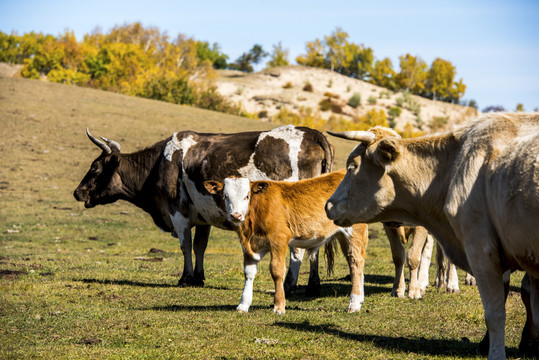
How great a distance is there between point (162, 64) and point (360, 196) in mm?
72848

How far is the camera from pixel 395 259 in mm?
10406

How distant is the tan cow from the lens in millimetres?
5301

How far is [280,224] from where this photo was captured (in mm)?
8734

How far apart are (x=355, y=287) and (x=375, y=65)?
9583 centimetres

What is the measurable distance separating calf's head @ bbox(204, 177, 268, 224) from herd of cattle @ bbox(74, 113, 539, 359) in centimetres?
2

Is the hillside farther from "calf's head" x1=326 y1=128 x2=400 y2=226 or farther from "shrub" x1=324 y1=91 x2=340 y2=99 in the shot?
"calf's head" x1=326 y1=128 x2=400 y2=226

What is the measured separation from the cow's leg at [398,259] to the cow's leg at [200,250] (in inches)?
144

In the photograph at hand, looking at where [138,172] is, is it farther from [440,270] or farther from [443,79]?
[443,79]

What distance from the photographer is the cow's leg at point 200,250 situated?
11.8m

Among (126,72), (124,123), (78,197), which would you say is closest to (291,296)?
(78,197)

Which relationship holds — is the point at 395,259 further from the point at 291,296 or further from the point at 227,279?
the point at 227,279

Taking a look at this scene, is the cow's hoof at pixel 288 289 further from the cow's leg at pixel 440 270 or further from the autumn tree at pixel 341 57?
the autumn tree at pixel 341 57

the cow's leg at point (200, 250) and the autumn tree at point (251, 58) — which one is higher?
the autumn tree at point (251, 58)

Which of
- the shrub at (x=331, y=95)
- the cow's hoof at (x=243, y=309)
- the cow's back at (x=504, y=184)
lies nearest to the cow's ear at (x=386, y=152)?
the cow's back at (x=504, y=184)
